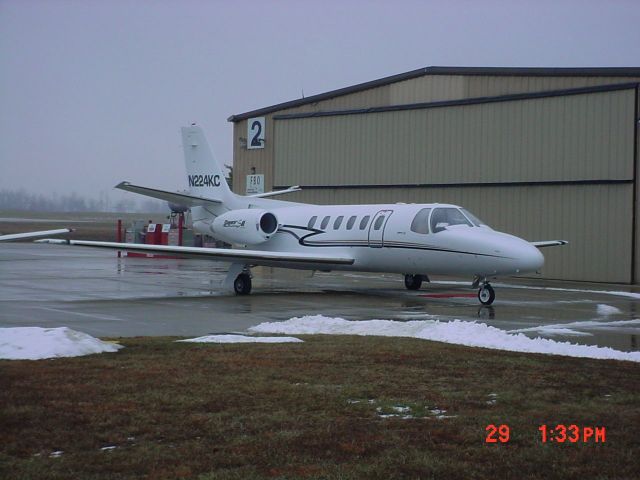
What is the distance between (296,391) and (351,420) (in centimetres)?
110

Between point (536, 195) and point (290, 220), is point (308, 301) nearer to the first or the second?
point (290, 220)

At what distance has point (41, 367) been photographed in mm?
8531

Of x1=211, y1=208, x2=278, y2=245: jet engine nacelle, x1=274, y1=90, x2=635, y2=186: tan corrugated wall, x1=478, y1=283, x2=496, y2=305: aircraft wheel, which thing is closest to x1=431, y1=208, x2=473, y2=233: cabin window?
x1=478, y1=283, x2=496, y2=305: aircraft wheel

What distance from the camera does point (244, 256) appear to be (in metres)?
20.9

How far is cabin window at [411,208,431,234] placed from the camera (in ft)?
65.5

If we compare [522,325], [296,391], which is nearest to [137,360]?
[296,391]

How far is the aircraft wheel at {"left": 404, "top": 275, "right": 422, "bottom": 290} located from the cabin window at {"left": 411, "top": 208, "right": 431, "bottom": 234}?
3.22m

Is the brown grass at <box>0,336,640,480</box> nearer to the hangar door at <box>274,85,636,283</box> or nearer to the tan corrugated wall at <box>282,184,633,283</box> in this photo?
the tan corrugated wall at <box>282,184,633,283</box>

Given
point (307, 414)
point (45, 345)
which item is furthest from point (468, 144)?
point (307, 414)

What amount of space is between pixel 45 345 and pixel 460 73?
23574mm

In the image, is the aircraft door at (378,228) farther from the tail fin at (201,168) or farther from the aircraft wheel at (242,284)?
the tail fin at (201,168)

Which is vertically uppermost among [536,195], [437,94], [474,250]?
[437,94]

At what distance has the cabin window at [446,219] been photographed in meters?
19.7

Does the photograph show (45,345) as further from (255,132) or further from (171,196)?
(255,132)
